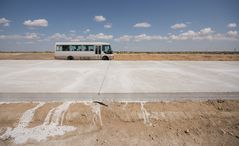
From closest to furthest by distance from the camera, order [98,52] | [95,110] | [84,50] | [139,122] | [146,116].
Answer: [139,122] → [146,116] → [95,110] → [98,52] → [84,50]

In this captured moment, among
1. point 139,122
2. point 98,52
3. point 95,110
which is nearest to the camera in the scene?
point 139,122

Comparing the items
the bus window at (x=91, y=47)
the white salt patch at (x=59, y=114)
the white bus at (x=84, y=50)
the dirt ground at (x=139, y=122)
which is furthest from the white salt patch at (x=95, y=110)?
the bus window at (x=91, y=47)

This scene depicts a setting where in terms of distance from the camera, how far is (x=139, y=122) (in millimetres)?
5082

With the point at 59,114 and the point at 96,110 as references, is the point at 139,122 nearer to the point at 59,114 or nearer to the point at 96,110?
the point at 96,110

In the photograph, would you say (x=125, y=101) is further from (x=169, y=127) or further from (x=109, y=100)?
(x=169, y=127)

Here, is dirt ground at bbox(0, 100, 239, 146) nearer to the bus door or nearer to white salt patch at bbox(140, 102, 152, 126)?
white salt patch at bbox(140, 102, 152, 126)

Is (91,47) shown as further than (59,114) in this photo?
Yes

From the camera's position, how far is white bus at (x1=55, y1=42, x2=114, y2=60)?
25141mm

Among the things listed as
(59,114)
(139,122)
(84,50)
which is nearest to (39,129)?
(59,114)

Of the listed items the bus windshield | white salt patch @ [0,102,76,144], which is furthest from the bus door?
white salt patch @ [0,102,76,144]

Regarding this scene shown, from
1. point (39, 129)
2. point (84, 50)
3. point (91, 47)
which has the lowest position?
point (39, 129)

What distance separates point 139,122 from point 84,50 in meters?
21.2

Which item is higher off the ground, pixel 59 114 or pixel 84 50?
pixel 84 50

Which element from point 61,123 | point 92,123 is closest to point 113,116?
point 92,123
